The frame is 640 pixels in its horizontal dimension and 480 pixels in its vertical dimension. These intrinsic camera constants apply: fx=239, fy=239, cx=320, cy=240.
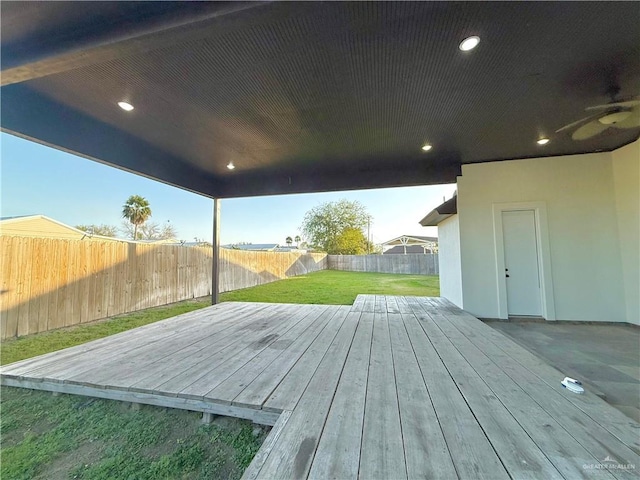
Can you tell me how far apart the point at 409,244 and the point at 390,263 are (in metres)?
7.19

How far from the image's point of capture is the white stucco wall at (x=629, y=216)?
143 inches

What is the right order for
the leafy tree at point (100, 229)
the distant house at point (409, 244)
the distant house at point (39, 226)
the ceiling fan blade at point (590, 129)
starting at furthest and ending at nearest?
the distant house at point (409, 244), the leafy tree at point (100, 229), the distant house at point (39, 226), the ceiling fan blade at point (590, 129)

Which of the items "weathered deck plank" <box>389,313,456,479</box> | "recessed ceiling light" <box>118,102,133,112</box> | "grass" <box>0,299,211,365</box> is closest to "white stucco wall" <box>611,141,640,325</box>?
"weathered deck plank" <box>389,313,456,479</box>

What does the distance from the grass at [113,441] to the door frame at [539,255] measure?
446 centimetres

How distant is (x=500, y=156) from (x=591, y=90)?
173cm

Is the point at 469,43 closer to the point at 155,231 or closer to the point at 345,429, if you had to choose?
the point at 345,429

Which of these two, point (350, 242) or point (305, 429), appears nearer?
point (305, 429)

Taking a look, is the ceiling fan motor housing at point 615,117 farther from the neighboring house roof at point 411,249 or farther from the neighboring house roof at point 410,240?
the neighboring house roof at point 410,240

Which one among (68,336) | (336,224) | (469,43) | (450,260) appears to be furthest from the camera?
(336,224)

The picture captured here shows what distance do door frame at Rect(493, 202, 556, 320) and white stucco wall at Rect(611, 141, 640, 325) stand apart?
99 centimetres

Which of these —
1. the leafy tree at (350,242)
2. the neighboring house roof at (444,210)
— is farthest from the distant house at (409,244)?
the neighboring house roof at (444,210)

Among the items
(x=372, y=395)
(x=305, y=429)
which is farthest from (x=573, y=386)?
(x=305, y=429)

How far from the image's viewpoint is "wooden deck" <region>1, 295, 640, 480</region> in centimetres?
111

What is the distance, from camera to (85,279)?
13.6 ft
